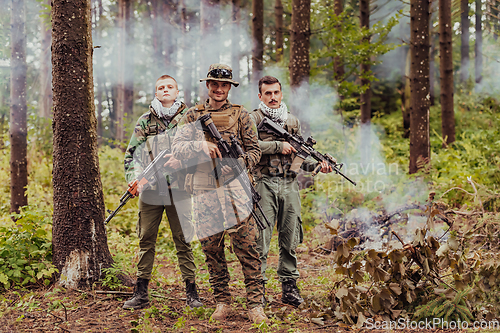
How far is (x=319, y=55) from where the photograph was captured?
10492 millimetres

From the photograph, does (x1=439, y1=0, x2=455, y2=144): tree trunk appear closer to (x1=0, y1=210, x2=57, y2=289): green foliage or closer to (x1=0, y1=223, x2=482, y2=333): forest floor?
(x1=0, y1=223, x2=482, y2=333): forest floor

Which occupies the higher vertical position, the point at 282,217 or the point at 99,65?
the point at 99,65

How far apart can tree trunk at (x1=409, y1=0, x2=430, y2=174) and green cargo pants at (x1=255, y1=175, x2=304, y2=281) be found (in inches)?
211

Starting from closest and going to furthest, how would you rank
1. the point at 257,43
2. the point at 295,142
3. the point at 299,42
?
the point at 295,142 < the point at 299,42 < the point at 257,43

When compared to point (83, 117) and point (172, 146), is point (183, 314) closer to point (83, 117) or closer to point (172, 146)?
point (172, 146)

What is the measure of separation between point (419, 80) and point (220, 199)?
6.71m

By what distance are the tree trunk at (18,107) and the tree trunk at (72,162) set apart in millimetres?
3806

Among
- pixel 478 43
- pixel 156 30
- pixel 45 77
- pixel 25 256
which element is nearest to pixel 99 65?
pixel 156 30

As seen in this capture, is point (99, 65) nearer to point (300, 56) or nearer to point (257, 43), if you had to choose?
point (257, 43)

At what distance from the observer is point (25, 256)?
4289mm

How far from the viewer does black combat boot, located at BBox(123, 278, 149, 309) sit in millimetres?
3773

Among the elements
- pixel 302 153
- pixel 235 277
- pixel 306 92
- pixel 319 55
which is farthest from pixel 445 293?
pixel 319 55

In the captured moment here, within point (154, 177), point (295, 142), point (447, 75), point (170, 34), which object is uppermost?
point (170, 34)

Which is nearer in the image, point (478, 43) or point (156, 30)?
point (478, 43)
